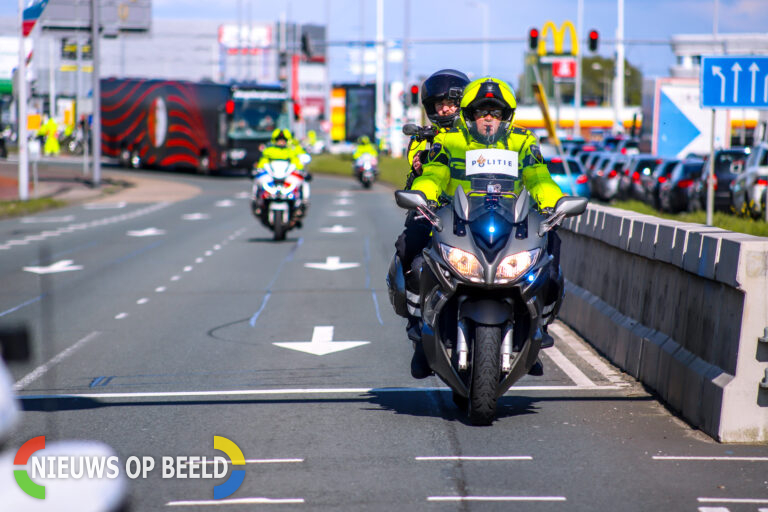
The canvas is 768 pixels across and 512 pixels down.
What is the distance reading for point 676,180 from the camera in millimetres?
32562

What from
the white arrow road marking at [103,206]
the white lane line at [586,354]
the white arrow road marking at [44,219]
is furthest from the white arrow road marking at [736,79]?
the white arrow road marking at [103,206]

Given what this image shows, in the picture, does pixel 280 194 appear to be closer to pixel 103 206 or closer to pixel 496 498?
pixel 103 206

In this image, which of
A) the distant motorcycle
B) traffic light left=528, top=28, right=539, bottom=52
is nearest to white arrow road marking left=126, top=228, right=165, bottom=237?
traffic light left=528, top=28, right=539, bottom=52

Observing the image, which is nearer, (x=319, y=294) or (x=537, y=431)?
(x=537, y=431)

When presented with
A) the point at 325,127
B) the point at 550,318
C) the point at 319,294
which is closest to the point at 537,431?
the point at 550,318

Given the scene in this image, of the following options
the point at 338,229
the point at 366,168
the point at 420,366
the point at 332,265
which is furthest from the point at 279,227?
the point at 366,168

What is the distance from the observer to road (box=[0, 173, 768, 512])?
5898 mm

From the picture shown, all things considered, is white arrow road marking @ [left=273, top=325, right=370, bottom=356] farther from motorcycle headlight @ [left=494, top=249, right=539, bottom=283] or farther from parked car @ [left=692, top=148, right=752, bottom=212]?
parked car @ [left=692, top=148, right=752, bottom=212]

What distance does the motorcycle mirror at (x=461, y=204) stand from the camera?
23.2 feet

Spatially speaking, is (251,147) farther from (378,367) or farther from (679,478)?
(679,478)

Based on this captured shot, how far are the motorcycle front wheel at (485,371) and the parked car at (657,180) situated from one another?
2765 cm

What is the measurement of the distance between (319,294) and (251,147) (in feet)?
135

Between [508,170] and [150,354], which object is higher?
[508,170]

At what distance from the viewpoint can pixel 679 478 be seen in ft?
20.1
